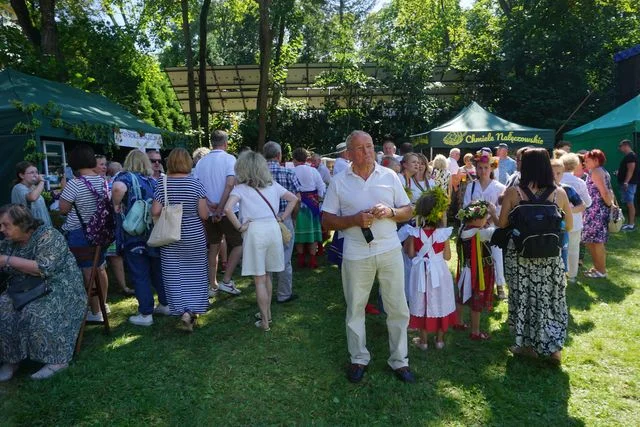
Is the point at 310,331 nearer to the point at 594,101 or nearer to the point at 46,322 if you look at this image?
the point at 46,322

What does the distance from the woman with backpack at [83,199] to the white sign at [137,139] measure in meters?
3.92

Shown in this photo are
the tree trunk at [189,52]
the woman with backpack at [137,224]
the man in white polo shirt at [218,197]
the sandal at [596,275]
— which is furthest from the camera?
the tree trunk at [189,52]

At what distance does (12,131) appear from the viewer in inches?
245

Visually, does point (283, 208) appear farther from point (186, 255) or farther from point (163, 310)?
point (163, 310)

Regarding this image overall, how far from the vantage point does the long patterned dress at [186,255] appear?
420cm

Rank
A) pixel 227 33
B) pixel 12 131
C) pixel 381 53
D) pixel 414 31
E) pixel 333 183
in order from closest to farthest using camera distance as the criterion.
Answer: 1. pixel 333 183
2. pixel 12 131
3. pixel 381 53
4. pixel 414 31
5. pixel 227 33

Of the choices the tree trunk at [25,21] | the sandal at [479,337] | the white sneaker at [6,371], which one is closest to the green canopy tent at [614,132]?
the sandal at [479,337]

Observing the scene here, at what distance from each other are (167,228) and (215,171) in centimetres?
152

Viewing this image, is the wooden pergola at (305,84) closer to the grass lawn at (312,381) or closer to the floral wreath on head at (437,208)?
the grass lawn at (312,381)

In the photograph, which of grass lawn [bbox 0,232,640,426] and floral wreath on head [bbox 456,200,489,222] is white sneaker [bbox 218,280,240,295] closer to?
grass lawn [bbox 0,232,640,426]

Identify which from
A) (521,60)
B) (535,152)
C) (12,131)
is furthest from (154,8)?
(535,152)

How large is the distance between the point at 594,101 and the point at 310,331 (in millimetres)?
17337

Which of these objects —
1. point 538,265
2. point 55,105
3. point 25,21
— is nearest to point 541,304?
point 538,265

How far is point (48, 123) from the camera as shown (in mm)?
6543
